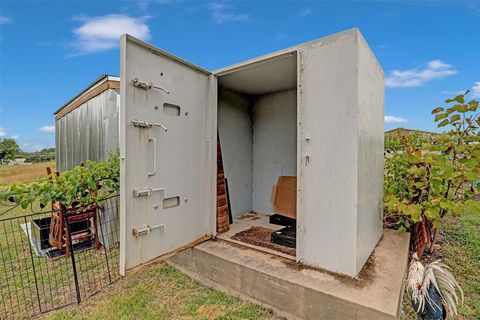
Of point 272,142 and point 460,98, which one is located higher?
point 460,98

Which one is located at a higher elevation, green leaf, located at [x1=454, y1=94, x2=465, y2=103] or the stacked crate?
green leaf, located at [x1=454, y1=94, x2=465, y2=103]

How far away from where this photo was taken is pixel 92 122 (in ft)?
15.5

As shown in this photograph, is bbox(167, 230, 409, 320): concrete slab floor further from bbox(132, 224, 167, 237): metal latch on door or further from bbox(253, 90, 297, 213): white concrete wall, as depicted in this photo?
bbox(253, 90, 297, 213): white concrete wall

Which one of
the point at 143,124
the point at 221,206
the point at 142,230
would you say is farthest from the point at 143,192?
the point at 221,206

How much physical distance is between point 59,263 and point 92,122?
2706mm

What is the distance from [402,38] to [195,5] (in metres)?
3.25

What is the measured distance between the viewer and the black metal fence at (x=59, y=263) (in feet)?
8.40

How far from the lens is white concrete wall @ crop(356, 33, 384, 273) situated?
202 centimetres

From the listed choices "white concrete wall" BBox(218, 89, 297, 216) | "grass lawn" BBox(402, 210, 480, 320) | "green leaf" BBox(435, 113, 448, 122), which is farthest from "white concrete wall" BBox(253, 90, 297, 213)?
"grass lawn" BBox(402, 210, 480, 320)

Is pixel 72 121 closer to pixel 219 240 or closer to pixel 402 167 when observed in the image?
pixel 219 240

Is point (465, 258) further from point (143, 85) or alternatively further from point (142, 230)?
point (143, 85)

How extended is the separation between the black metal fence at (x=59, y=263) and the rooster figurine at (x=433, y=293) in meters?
3.37

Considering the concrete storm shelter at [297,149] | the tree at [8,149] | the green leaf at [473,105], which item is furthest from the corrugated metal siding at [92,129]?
the tree at [8,149]

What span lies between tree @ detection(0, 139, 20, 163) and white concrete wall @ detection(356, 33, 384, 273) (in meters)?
27.0
